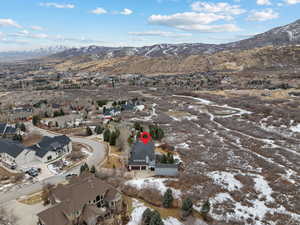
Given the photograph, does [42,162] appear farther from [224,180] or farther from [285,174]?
[285,174]

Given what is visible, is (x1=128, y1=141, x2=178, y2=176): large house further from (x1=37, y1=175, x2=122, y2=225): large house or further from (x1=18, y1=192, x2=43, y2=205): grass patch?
(x1=18, y1=192, x2=43, y2=205): grass patch

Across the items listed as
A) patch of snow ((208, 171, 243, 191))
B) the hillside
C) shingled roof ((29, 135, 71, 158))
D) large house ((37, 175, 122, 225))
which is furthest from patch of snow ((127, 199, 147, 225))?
the hillside

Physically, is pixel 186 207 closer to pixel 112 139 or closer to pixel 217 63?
pixel 112 139

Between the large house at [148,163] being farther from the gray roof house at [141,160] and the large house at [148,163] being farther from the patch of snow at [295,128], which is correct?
the patch of snow at [295,128]

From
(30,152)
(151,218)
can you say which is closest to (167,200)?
(151,218)

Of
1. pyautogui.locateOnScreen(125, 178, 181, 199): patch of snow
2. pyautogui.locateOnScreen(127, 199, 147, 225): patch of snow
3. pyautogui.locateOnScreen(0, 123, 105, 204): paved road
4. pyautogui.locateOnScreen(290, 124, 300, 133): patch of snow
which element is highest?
pyautogui.locateOnScreen(290, 124, 300, 133): patch of snow

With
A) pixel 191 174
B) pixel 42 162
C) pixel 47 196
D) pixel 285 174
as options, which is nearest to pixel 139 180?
pixel 191 174
